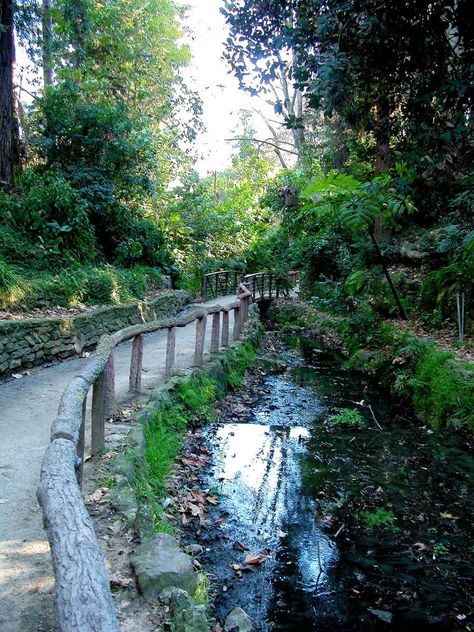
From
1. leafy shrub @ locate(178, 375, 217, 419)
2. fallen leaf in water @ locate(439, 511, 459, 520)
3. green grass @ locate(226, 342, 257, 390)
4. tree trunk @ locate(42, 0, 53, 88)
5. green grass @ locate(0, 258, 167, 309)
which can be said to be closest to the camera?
fallen leaf in water @ locate(439, 511, 459, 520)

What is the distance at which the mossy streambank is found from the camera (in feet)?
25.2

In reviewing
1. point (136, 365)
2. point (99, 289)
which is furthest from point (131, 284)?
point (136, 365)

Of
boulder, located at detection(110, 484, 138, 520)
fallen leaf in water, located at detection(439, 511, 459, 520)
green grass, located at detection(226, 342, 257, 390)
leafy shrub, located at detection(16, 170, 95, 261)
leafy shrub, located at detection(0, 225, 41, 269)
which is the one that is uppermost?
leafy shrub, located at detection(16, 170, 95, 261)

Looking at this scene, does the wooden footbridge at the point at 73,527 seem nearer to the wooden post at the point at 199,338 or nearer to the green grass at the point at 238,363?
the wooden post at the point at 199,338

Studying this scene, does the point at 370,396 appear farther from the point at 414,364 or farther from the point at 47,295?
the point at 47,295

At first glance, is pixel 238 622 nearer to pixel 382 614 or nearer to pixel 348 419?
pixel 382 614

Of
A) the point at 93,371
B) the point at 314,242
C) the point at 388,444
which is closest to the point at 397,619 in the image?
the point at 93,371

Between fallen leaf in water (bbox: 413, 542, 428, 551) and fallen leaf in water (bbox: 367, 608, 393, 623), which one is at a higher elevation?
fallen leaf in water (bbox: 413, 542, 428, 551)

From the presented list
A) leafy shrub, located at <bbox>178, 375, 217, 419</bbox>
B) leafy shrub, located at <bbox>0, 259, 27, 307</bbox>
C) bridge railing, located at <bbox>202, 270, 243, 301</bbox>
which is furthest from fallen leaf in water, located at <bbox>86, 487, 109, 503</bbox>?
bridge railing, located at <bbox>202, 270, 243, 301</bbox>

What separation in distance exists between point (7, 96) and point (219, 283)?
1089 cm

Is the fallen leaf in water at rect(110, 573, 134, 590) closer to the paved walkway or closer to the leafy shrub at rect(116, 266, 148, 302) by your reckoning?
the paved walkway

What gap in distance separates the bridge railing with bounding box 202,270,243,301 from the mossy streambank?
5.67m

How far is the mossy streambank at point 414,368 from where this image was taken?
7.69m

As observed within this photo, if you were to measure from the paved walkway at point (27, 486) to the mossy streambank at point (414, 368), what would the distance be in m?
4.11
